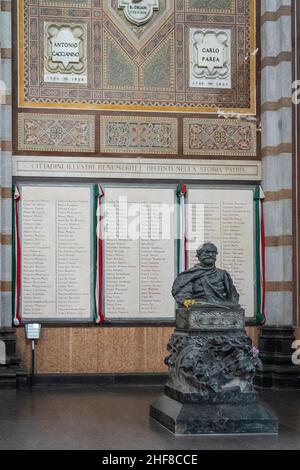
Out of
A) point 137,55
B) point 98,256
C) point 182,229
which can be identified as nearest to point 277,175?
point 182,229

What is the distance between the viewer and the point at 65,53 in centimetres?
1177

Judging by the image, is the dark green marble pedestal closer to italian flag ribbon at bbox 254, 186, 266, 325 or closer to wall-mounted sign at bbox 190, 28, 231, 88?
italian flag ribbon at bbox 254, 186, 266, 325

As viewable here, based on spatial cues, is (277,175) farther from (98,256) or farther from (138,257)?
(98,256)

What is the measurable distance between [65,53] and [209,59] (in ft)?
6.93

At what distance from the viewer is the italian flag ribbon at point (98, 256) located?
37.9 ft

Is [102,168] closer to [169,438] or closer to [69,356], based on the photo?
[69,356]

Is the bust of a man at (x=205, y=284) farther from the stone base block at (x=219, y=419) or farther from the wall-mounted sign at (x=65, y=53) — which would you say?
the wall-mounted sign at (x=65, y=53)

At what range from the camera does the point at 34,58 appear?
460 inches

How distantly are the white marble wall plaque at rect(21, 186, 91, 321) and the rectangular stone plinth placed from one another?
135 inches

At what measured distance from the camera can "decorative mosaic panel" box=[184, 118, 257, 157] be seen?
1196 cm

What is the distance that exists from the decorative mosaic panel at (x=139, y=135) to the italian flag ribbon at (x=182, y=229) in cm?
61

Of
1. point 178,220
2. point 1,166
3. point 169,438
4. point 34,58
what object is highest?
point 34,58

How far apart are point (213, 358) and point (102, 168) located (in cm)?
434
